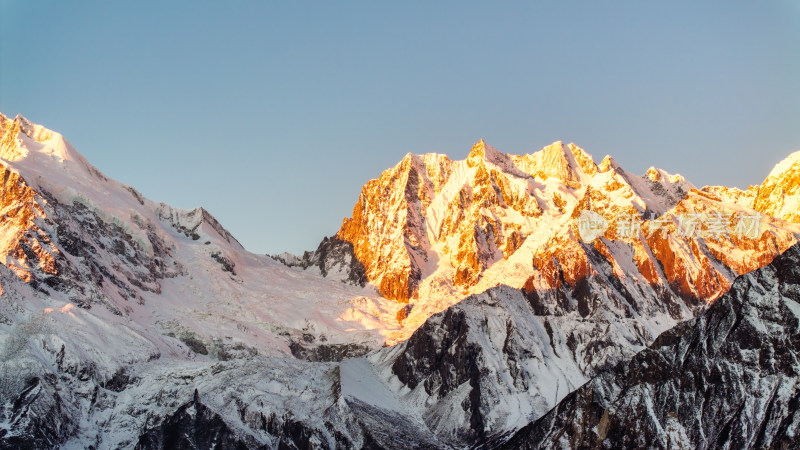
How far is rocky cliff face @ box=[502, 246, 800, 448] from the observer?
126500 millimetres

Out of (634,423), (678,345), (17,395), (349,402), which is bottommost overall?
(17,395)

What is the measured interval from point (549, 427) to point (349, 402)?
50082 mm

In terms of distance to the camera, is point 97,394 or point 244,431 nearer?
point 244,431

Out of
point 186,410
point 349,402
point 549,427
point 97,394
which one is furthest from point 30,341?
point 549,427

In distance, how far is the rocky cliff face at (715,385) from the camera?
4980 inches

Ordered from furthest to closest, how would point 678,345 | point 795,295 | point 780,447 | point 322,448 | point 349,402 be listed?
point 349,402 → point 322,448 → point 678,345 → point 795,295 → point 780,447

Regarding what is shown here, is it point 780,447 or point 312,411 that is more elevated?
point 780,447

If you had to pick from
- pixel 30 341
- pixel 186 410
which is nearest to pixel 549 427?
pixel 186 410

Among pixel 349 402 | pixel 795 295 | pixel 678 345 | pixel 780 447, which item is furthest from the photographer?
pixel 349 402

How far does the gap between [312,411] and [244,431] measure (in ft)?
50.6

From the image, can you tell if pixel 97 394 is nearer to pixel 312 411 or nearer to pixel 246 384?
pixel 246 384

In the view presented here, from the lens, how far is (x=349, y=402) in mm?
187375

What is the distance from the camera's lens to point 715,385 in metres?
134

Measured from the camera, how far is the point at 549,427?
500ft
